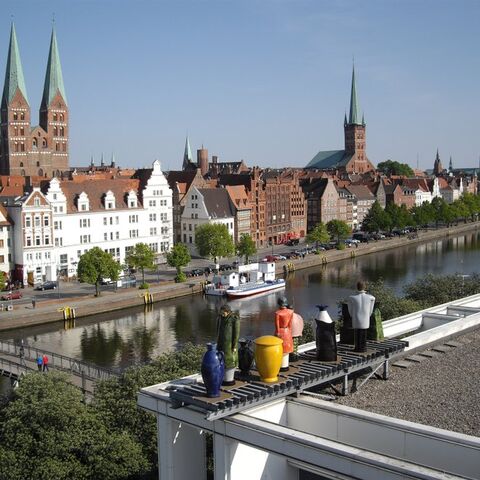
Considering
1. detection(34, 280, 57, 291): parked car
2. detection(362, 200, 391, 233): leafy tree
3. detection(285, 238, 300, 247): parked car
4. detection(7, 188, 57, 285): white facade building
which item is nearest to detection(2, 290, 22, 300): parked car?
detection(34, 280, 57, 291): parked car

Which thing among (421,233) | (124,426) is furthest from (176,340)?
(421,233)

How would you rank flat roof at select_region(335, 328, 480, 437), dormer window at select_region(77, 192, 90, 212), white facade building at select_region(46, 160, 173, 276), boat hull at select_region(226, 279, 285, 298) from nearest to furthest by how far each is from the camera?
flat roof at select_region(335, 328, 480, 437) → boat hull at select_region(226, 279, 285, 298) → white facade building at select_region(46, 160, 173, 276) → dormer window at select_region(77, 192, 90, 212)

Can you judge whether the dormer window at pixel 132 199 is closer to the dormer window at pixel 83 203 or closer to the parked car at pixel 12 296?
the dormer window at pixel 83 203

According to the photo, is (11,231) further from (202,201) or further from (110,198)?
(202,201)

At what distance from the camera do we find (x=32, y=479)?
1734 cm

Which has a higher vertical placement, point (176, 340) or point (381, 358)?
point (381, 358)

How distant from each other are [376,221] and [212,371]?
277 feet

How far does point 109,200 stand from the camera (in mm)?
61500

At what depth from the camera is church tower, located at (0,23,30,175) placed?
8531cm

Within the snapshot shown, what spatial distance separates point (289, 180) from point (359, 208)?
1971 cm

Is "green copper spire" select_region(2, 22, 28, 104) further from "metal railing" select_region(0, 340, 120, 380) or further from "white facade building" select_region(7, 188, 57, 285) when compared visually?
"metal railing" select_region(0, 340, 120, 380)

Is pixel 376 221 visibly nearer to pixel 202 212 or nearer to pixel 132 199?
pixel 202 212

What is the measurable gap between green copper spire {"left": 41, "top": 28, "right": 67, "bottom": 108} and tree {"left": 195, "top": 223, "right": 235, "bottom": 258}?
36756 millimetres

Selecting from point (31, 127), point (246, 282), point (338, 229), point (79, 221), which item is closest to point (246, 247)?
point (246, 282)
